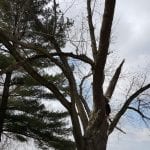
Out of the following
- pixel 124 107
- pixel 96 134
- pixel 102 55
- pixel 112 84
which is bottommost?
pixel 96 134

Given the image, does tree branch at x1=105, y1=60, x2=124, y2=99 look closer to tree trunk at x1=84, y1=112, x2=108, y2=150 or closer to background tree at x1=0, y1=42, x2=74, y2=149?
tree trunk at x1=84, y1=112, x2=108, y2=150

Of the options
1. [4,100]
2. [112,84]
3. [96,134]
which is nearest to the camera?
[96,134]

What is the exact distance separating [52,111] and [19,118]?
2018 mm

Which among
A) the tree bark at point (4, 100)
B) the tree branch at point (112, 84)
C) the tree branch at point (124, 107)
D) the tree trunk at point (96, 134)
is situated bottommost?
the tree trunk at point (96, 134)

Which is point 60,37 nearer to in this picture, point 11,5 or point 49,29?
point 49,29

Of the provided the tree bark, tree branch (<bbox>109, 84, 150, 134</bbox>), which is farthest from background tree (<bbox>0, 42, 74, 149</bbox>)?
tree branch (<bbox>109, 84, 150, 134</bbox>)

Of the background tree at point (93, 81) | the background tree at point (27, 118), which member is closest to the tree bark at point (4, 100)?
the background tree at point (27, 118)

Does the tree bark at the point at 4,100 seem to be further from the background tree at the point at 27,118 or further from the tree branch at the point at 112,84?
the tree branch at the point at 112,84

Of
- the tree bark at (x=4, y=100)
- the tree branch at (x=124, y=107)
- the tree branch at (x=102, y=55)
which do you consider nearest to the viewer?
the tree branch at (x=102, y=55)

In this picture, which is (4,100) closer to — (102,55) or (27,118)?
(27,118)

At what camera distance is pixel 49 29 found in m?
12.8

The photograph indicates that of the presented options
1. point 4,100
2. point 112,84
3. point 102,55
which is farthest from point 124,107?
point 4,100

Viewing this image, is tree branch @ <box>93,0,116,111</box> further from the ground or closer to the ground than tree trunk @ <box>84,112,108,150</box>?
further from the ground

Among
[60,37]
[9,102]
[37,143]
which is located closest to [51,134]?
[37,143]
